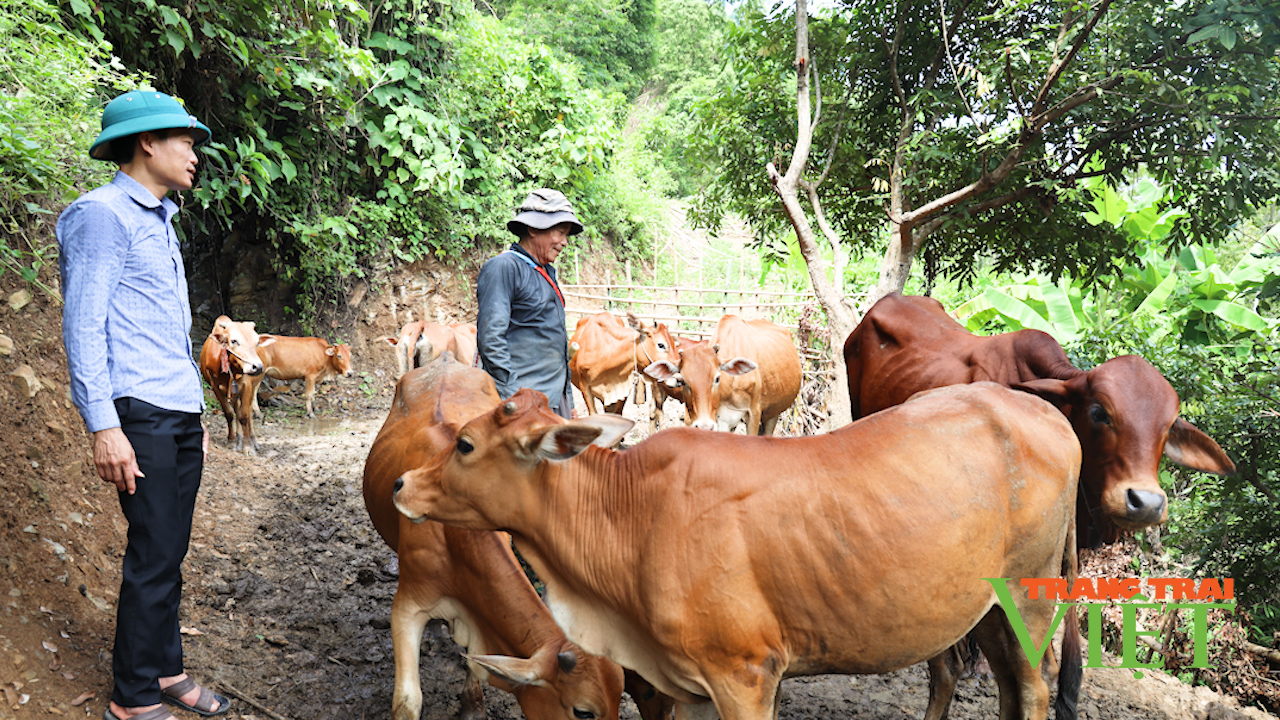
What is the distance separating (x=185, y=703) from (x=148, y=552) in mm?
756

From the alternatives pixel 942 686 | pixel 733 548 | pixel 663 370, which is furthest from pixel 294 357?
pixel 733 548

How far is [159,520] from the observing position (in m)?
3.02

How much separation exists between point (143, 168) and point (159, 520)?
4.60 feet

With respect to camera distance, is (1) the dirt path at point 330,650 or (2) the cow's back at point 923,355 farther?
(2) the cow's back at point 923,355

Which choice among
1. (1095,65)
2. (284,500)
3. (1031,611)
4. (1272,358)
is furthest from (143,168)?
(1272,358)

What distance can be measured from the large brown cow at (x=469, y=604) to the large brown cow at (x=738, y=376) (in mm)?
3238

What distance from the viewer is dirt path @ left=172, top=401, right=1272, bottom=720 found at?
3875mm

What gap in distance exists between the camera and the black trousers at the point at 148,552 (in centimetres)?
297

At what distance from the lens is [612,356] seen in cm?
1098

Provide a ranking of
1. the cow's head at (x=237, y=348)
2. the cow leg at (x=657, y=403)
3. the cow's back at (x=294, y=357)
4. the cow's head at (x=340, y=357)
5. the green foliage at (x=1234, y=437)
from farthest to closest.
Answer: the cow's head at (x=340, y=357) < the cow's back at (x=294, y=357) < the cow leg at (x=657, y=403) < the cow's head at (x=237, y=348) < the green foliage at (x=1234, y=437)

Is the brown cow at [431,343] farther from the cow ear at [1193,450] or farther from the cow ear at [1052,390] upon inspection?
the cow ear at [1193,450]

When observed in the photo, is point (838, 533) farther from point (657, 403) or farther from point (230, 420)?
point (230, 420)

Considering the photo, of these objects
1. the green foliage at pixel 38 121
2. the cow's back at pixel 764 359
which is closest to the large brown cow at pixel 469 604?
the green foliage at pixel 38 121

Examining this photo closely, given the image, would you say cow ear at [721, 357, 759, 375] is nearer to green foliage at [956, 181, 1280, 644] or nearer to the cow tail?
green foliage at [956, 181, 1280, 644]
